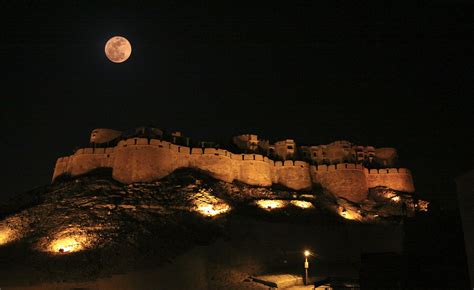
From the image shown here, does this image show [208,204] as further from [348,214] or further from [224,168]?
[348,214]

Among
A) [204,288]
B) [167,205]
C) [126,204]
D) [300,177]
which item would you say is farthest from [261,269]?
[300,177]

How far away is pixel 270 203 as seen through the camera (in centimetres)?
3534

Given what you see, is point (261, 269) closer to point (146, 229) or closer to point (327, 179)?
point (146, 229)

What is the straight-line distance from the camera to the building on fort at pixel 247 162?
1433 inches

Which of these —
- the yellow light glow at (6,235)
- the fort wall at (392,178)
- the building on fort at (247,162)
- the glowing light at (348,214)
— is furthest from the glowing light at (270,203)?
the yellow light glow at (6,235)

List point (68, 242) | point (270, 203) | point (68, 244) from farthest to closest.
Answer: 1. point (270, 203)
2. point (68, 242)
3. point (68, 244)

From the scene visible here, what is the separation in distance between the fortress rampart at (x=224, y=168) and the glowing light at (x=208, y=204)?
17.4ft

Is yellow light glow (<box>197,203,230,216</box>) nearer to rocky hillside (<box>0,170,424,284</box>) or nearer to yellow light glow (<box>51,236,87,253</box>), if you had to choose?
rocky hillside (<box>0,170,424,284</box>)

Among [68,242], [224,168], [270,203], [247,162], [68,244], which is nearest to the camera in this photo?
[68,244]

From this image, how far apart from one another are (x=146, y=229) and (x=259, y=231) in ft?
28.1

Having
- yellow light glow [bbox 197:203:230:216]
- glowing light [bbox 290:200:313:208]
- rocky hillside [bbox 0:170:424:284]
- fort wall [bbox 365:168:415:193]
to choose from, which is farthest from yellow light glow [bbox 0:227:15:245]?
fort wall [bbox 365:168:415:193]

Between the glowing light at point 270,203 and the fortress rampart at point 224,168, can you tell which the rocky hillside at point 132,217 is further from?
the fortress rampart at point 224,168

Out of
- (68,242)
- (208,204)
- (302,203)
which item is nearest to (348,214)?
(302,203)

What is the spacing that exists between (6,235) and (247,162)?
2308 centimetres
